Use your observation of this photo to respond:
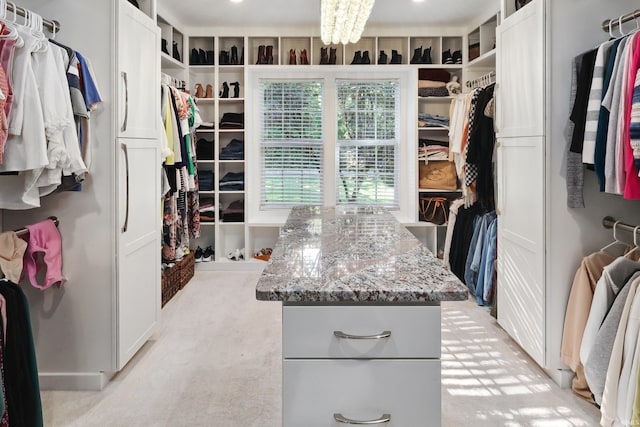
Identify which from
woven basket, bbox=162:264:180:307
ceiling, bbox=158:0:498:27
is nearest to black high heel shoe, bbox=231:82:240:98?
ceiling, bbox=158:0:498:27

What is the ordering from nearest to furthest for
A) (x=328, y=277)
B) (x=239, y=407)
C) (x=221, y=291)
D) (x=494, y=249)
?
(x=328, y=277) → (x=239, y=407) → (x=494, y=249) → (x=221, y=291)

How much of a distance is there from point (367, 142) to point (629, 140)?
357 centimetres

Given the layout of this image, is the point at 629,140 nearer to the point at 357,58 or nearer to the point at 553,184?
the point at 553,184

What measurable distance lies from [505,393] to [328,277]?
5.39ft

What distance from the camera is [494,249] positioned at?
374 centimetres

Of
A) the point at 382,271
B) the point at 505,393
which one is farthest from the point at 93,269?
the point at 505,393

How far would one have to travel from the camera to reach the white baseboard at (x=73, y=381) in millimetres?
2623

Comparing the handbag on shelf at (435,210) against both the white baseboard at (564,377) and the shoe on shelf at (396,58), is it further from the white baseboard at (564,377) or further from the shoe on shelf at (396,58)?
the white baseboard at (564,377)

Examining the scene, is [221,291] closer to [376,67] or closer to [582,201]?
[376,67]

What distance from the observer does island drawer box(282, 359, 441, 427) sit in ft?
4.25

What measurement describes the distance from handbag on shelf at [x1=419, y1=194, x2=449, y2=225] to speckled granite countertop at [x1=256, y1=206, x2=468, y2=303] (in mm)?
2900

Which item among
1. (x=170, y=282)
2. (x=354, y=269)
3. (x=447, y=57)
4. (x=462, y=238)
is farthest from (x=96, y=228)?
(x=447, y=57)

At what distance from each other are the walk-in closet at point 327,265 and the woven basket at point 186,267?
0.23 meters

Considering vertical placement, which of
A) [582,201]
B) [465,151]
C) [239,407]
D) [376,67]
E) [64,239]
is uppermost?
[376,67]
